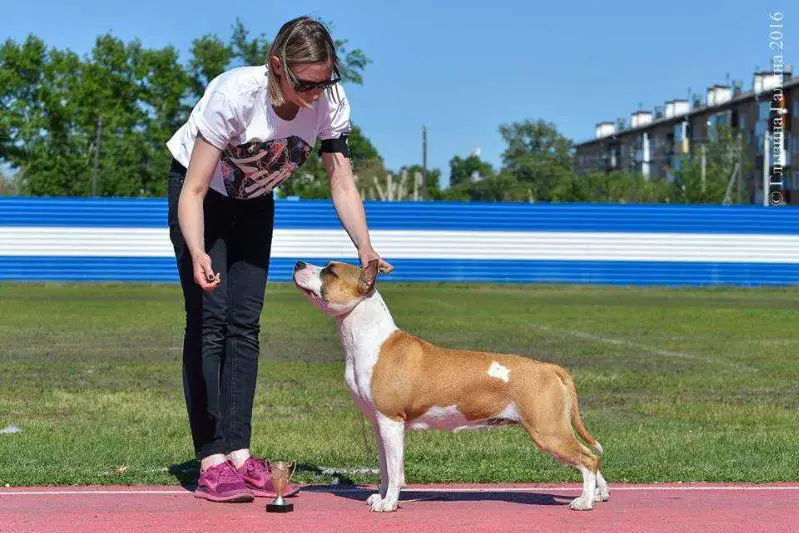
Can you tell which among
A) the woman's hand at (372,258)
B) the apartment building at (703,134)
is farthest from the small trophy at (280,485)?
the apartment building at (703,134)

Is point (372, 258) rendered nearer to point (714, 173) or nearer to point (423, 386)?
point (423, 386)

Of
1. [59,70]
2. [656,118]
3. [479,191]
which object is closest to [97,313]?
[59,70]

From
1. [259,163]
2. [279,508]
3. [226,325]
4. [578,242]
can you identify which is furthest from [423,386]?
[578,242]

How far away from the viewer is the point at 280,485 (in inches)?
243

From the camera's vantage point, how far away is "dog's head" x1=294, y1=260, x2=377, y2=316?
20.5 feet

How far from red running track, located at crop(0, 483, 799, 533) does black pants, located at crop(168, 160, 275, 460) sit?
43 centimetres

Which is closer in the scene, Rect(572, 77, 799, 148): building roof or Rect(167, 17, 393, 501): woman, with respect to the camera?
Rect(167, 17, 393, 501): woman

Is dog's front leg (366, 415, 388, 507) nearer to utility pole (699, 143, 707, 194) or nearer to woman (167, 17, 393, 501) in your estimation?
woman (167, 17, 393, 501)

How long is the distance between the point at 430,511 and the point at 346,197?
1.79 m

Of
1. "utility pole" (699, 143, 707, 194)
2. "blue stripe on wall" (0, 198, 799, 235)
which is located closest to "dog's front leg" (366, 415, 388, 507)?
"blue stripe on wall" (0, 198, 799, 235)

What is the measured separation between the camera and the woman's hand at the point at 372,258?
249 inches

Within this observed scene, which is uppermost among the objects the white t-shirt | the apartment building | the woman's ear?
the apartment building

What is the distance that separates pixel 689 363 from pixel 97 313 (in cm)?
1237

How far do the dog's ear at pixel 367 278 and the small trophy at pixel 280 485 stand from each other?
36.8 inches
